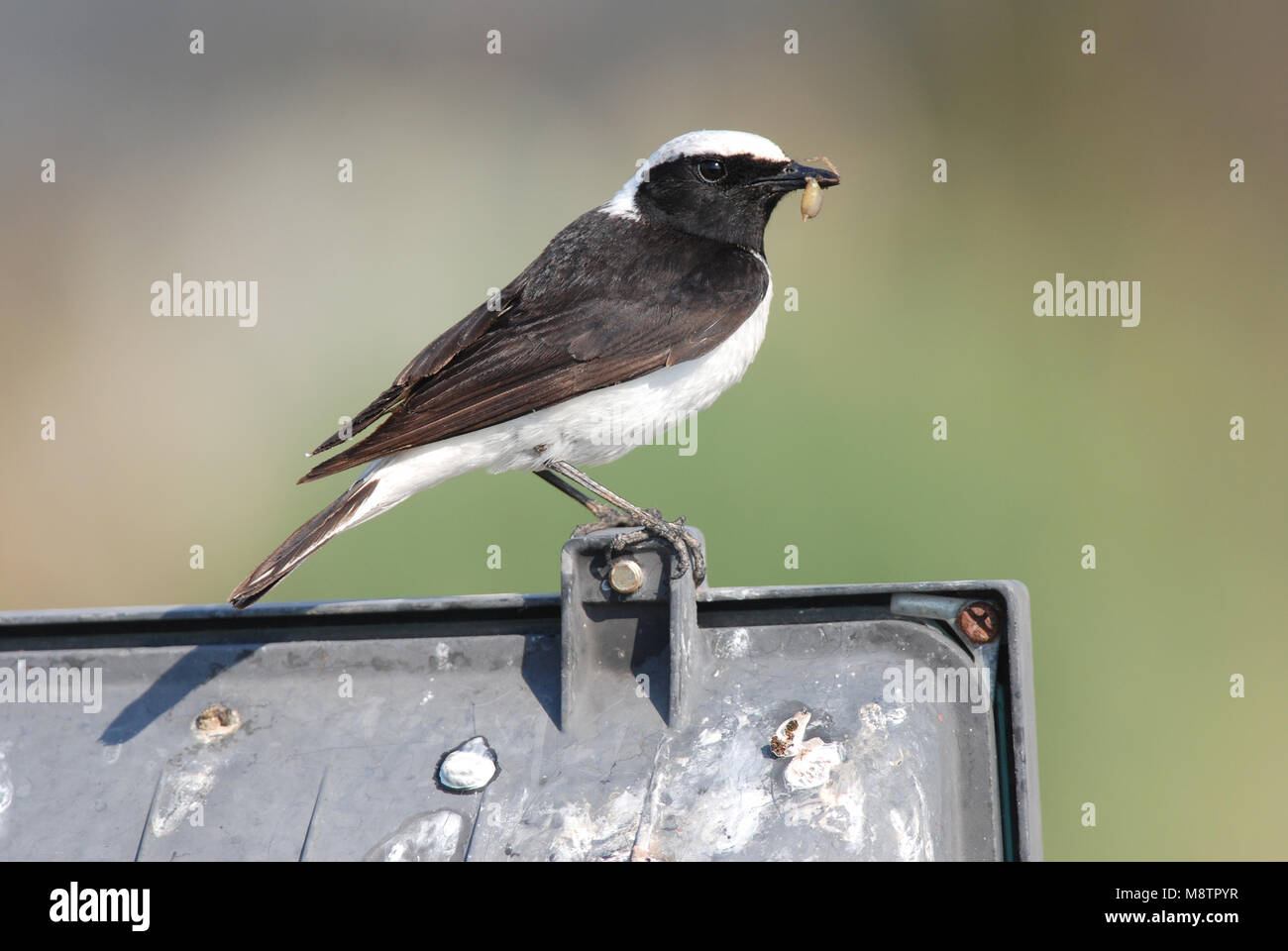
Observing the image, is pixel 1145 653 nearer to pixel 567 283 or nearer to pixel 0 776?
pixel 567 283

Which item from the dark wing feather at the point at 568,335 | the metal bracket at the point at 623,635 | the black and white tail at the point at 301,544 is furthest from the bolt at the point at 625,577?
the dark wing feather at the point at 568,335

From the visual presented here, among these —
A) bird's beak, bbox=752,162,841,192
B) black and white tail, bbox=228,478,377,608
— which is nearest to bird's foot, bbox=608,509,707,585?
black and white tail, bbox=228,478,377,608

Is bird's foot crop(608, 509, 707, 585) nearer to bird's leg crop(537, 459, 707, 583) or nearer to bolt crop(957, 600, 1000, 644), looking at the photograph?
bird's leg crop(537, 459, 707, 583)

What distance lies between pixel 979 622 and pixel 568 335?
1874mm

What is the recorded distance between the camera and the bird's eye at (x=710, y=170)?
4.78 m

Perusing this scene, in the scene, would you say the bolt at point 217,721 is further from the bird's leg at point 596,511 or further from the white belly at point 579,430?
the bird's leg at point 596,511

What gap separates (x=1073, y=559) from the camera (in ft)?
22.1

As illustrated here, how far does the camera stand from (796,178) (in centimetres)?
468

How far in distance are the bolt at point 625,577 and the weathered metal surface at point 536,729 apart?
22 millimetres

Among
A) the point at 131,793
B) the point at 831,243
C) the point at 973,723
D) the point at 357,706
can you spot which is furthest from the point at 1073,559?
the point at 131,793

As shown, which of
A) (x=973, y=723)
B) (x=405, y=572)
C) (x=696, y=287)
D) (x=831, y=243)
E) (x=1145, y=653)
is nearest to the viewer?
(x=973, y=723)

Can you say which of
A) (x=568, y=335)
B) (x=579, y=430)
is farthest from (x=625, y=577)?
(x=568, y=335)

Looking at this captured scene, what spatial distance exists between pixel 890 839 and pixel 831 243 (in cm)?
676

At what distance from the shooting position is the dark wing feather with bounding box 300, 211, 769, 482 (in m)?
4.09
